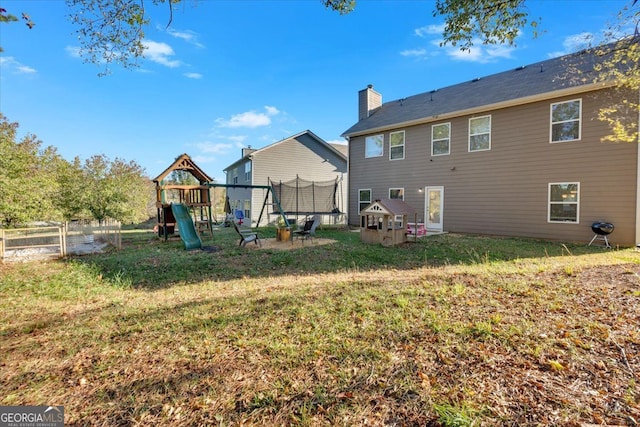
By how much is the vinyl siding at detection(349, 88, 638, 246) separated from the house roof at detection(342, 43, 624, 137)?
1.47 ft

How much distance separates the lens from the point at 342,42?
1198 centimetres

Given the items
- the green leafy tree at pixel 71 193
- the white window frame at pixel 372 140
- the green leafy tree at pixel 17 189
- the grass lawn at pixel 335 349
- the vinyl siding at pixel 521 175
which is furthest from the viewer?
the green leafy tree at pixel 71 193

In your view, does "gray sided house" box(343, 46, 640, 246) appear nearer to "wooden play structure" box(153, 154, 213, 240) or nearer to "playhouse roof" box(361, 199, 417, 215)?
"playhouse roof" box(361, 199, 417, 215)

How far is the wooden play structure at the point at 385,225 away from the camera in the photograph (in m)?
8.52

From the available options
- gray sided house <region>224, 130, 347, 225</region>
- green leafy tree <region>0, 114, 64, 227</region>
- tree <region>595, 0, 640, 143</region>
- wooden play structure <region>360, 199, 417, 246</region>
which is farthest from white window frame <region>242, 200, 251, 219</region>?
tree <region>595, 0, 640, 143</region>

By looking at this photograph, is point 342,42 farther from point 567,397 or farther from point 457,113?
point 567,397

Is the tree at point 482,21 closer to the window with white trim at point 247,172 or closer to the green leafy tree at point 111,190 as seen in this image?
the window with white trim at point 247,172

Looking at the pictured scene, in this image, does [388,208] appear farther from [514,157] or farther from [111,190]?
[111,190]

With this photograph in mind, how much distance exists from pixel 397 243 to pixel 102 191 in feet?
50.9

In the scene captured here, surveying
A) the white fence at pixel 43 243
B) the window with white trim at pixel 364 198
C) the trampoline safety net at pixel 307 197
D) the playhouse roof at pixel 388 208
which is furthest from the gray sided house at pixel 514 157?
the white fence at pixel 43 243

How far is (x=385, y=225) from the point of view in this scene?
855 cm

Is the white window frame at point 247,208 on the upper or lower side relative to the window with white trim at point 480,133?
lower

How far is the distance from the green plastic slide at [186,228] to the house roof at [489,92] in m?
9.05

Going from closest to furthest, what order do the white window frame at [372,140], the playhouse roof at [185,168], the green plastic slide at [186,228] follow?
the green plastic slide at [186,228] → the playhouse roof at [185,168] → the white window frame at [372,140]
